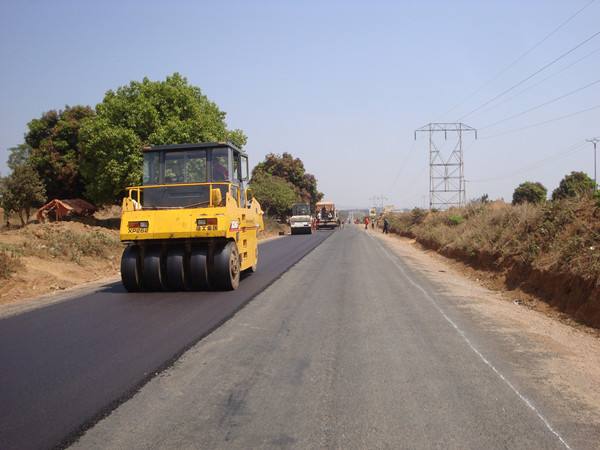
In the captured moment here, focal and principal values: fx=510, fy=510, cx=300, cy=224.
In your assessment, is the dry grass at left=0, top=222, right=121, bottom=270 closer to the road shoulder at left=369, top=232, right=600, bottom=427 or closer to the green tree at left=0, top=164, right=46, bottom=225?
the road shoulder at left=369, top=232, right=600, bottom=427

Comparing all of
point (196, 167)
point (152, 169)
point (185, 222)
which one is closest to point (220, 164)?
point (196, 167)

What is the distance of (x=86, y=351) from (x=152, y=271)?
447cm

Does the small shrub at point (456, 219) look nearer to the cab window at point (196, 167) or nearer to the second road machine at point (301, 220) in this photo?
the second road machine at point (301, 220)

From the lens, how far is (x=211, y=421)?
4.21m

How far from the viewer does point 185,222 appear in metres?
10.5

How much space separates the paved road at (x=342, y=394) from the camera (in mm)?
3912

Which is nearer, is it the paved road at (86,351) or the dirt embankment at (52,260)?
the paved road at (86,351)

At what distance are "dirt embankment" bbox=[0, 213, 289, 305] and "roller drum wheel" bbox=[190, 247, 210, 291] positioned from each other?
385 cm

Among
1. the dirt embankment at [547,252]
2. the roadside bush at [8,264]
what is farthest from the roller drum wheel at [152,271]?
the dirt embankment at [547,252]

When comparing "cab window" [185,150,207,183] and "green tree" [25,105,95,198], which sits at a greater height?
"green tree" [25,105,95,198]

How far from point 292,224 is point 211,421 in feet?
135

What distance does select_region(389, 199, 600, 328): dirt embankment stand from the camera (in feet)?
32.4

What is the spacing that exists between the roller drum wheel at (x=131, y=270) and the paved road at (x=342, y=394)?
353 cm

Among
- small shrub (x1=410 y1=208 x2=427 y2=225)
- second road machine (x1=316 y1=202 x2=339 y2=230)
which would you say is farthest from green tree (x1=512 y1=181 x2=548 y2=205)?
second road machine (x1=316 y1=202 x2=339 y2=230)
